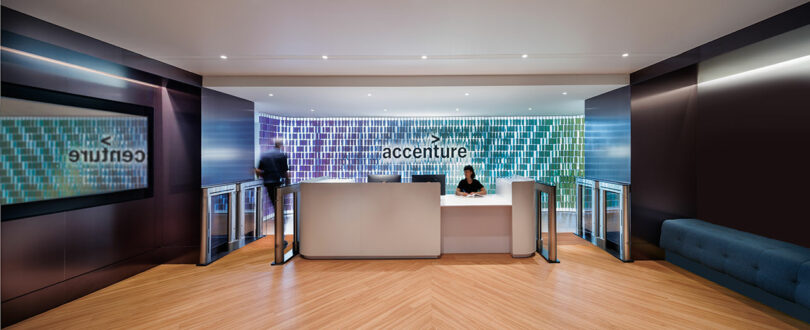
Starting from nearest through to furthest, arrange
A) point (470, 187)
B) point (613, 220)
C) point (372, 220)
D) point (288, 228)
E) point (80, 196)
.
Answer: point (80, 196) < point (372, 220) < point (613, 220) < point (470, 187) < point (288, 228)

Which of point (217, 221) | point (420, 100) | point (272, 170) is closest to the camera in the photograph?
point (217, 221)

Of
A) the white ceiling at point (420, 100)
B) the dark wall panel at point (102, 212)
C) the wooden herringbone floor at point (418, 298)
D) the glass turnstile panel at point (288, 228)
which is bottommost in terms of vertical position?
the wooden herringbone floor at point (418, 298)

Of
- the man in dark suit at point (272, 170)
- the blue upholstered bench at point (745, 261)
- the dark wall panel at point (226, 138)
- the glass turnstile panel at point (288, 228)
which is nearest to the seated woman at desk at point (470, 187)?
the blue upholstered bench at point (745, 261)

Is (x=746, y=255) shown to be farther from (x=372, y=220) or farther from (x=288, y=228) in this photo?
(x=288, y=228)

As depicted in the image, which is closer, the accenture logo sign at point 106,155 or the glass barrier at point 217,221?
the accenture logo sign at point 106,155

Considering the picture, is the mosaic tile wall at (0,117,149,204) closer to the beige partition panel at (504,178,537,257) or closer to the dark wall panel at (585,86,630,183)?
the beige partition panel at (504,178,537,257)

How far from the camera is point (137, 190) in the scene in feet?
13.2

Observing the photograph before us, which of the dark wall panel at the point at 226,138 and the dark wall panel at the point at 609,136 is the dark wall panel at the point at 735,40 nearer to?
the dark wall panel at the point at 609,136

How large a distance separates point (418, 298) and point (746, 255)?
3532 millimetres

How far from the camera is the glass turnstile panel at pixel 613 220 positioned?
4.86 m

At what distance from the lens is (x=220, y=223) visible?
4.99 meters

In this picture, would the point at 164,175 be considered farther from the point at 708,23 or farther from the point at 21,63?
the point at 708,23

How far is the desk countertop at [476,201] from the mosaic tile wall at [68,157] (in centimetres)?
423

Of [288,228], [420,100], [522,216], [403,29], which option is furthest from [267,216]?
[403,29]
